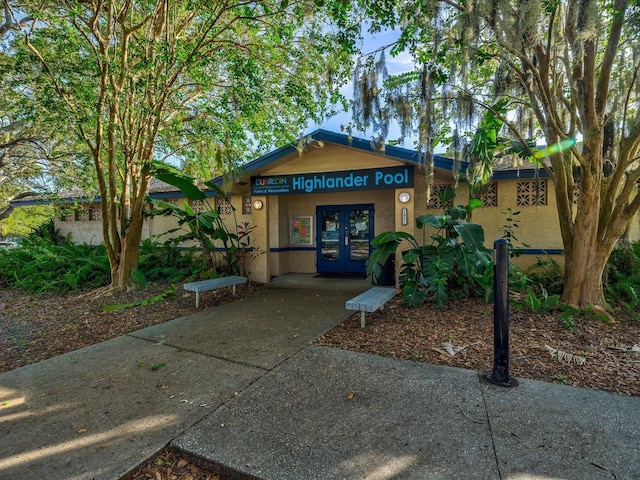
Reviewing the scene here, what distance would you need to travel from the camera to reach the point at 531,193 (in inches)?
321

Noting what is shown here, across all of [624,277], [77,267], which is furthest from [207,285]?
[624,277]

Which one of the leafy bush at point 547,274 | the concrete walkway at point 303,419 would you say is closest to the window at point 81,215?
the concrete walkway at point 303,419

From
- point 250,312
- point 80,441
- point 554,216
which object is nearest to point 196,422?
point 80,441

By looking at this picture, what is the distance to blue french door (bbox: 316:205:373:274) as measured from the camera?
10.6m

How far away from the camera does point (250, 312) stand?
666 cm

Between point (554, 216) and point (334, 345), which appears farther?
point (554, 216)

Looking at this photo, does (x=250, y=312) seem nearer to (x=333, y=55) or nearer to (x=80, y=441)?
(x=80, y=441)

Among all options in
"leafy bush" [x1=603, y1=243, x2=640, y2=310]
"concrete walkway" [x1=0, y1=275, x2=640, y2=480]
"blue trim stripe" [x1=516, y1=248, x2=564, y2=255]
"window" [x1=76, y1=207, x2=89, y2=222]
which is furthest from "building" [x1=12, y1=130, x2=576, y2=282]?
"concrete walkway" [x1=0, y1=275, x2=640, y2=480]

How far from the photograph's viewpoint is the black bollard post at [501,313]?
3.47 m

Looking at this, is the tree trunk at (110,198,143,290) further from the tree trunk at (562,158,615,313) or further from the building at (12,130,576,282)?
the tree trunk at (562,158,615,313)

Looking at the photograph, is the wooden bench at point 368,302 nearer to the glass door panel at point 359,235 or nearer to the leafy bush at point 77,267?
the glass door panel at point 359,235

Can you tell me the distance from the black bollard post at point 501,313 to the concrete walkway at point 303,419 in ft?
0.56

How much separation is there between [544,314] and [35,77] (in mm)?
10203

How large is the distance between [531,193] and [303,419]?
787 cm
